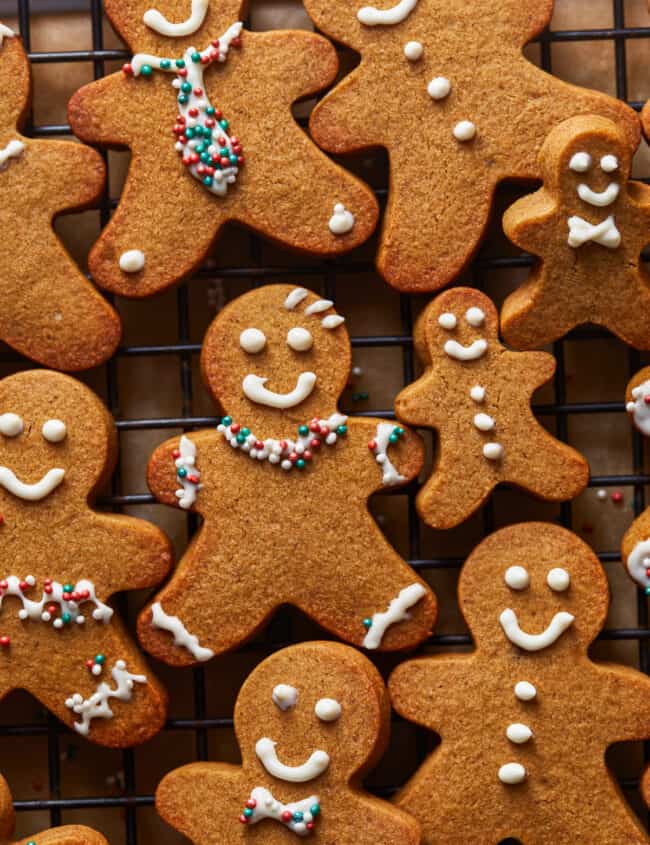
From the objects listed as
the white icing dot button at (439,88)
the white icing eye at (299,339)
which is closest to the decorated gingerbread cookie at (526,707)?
the white icing eye at (299,339)

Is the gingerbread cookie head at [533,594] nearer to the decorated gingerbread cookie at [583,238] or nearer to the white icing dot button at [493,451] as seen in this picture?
the white icing dot button at [493,451]

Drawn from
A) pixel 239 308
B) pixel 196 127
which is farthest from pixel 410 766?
pixel 196 127

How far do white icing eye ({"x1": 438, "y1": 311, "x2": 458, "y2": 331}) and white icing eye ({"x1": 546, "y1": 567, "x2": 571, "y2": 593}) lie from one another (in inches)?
12.4

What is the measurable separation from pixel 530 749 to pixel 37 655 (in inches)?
23.7

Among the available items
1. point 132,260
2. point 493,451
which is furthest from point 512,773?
point 132,260

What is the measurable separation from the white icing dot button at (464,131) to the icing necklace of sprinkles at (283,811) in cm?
80

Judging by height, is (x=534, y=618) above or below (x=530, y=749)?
above

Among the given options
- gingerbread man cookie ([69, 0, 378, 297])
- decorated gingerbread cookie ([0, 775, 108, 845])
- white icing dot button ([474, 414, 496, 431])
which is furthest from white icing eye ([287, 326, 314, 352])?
decorated gingerbread cookie ([0, 775, 108, 845])

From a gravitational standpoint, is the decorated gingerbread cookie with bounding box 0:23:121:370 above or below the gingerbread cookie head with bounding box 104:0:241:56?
below

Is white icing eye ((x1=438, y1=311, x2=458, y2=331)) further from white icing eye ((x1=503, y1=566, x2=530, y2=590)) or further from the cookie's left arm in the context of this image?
white icing eye ((x1=503, y1=566, x2=530, y2=590))

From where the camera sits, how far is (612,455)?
66.5 inches

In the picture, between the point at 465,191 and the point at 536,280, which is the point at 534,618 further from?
the point at 465,191

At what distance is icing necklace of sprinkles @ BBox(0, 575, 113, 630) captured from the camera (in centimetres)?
157

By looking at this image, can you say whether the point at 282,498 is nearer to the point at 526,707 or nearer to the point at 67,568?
the point at 67,568
